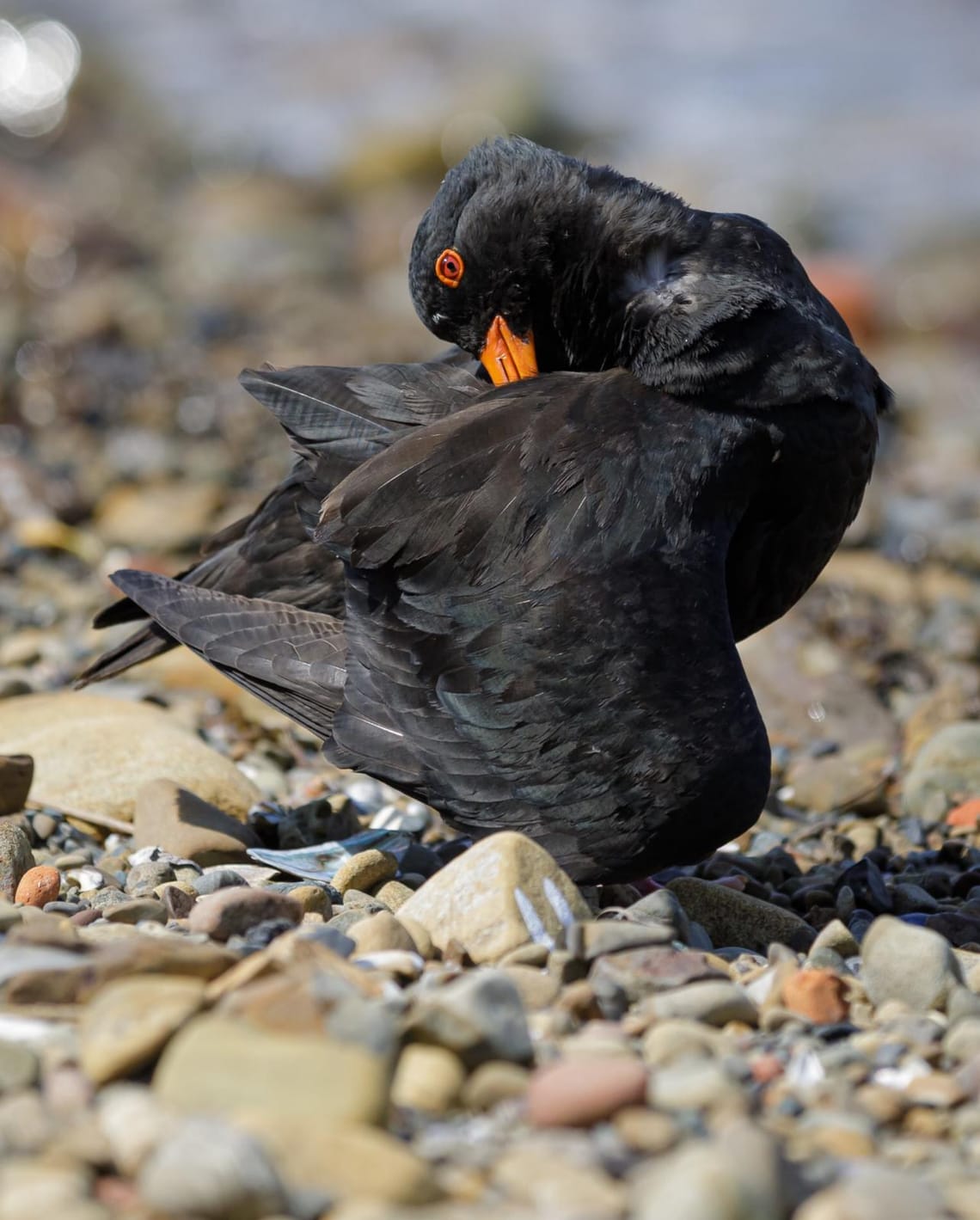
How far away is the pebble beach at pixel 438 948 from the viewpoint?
90.0 inches

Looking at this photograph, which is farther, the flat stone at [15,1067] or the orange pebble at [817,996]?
the orange pebble at [817,996]

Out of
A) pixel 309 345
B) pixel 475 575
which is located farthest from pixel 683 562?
pixel 309 345

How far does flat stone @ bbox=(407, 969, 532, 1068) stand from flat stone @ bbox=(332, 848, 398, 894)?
1.20m

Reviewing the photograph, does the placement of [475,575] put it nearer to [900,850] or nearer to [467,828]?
[467,828]

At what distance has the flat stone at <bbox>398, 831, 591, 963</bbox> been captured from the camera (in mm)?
3266

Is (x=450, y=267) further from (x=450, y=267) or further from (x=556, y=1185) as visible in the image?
(x=556, y=1185)

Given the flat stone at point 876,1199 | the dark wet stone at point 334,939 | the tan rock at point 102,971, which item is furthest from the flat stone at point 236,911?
the flat stone at point 876,1199

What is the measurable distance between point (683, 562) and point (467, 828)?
83cm

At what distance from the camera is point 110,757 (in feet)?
15.2

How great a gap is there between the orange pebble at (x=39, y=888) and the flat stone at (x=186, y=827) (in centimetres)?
42

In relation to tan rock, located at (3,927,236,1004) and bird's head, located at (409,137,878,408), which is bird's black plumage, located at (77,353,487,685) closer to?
bird's head, located at (409,137,878,408)

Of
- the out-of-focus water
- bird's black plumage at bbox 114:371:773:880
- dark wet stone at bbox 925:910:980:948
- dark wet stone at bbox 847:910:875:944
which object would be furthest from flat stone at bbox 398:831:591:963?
the out-of-focus water

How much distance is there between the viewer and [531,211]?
4.25 metres

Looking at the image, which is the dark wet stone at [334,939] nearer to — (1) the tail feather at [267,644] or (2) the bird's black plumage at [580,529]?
(2) the bird's black plumage at [580,529]
